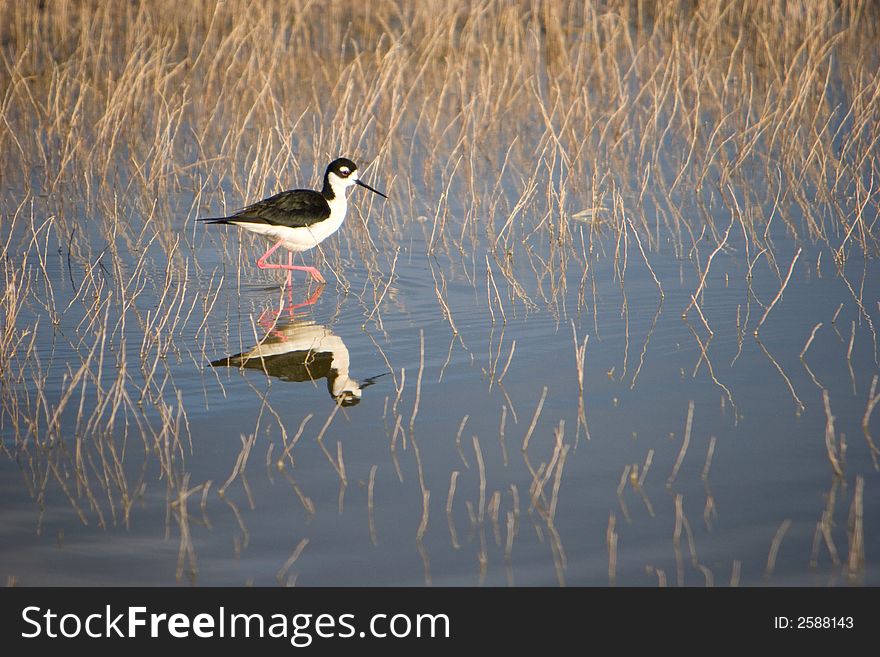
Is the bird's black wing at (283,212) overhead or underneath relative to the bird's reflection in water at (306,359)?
overhead

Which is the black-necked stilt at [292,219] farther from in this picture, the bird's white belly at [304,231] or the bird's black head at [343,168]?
the bird's black head at [343,168]

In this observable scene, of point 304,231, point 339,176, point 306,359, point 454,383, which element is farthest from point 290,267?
point 454,383

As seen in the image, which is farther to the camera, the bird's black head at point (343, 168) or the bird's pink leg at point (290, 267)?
the bird's black head at point (343, 168)

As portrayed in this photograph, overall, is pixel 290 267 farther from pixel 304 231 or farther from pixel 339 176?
pixel 339 176

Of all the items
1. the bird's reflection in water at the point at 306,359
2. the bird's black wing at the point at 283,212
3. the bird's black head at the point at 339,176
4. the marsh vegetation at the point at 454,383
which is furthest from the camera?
the bird's black head at the point at 339,176

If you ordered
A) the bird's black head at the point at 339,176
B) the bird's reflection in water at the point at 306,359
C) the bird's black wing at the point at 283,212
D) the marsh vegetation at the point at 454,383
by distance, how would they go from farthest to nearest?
1. the bird's black head at the point at 339,176
2. the bird's black wing at the point at 283,212
3. the bird's reflection in water at the point at 306,359
4. the marsh vegetation at the point at 454,383

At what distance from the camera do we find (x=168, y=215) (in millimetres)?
8344

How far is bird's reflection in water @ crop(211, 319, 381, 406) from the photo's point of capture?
5230 mm

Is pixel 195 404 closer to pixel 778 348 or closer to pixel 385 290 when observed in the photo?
pixel 385 290

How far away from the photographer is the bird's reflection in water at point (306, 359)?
5230 millimetres

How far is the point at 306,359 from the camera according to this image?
572 centimetres

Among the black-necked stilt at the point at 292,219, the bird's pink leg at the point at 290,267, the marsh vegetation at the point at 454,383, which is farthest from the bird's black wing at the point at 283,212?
the marsh vegetation at the point at 454,383

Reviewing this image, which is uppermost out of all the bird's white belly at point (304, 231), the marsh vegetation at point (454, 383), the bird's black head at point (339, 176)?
the bird's black head at point (339, 176)

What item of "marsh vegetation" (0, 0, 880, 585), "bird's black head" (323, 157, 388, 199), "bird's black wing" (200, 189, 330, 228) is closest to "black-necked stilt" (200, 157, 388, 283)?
"bird's black wing" (200, 189, 330, 228)
